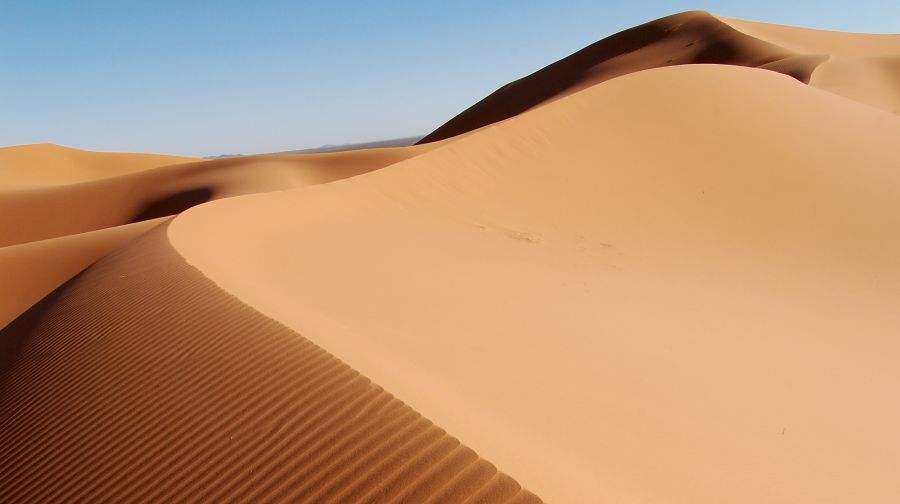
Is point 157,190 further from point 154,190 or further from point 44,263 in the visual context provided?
point 44,263

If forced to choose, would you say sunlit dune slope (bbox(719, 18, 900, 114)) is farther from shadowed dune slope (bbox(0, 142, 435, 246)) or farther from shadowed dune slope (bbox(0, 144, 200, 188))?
shadowed dune slope (bbox(0, 144, 200, 188))

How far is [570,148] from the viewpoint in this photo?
11.8 m

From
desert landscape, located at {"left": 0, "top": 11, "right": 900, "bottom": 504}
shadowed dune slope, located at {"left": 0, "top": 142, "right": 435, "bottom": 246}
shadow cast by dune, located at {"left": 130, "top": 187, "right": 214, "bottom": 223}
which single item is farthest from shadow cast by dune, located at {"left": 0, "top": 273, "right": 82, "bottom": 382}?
shadow cast by dune, located at {"left": 130, "top": 187, "right": 214, "bottom": 223}

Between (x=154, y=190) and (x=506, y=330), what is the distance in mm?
23437

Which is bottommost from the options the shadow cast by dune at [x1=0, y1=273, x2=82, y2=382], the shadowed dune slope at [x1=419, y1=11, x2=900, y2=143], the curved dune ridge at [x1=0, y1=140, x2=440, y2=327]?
the curved dune ridge at [x1=0, y1=140, x2=440, y2=327]

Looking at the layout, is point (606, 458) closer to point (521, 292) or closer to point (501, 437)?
point (501, 437)

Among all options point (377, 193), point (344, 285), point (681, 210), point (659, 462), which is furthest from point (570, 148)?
point (659, 462)

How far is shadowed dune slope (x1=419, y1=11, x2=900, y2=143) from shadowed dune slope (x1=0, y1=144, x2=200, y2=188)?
69.0ft

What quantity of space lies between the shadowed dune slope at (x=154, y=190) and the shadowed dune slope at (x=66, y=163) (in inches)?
691

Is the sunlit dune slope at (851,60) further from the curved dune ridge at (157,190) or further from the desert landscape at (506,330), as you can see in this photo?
the curved dune ridge at (157,190)

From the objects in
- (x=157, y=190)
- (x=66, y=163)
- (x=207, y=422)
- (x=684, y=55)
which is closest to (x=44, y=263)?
(x=207, y=422)

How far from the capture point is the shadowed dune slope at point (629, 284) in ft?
11.2

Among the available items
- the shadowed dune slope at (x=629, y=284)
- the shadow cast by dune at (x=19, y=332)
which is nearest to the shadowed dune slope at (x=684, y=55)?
the shadowed dune slope at (x=629, y=284)

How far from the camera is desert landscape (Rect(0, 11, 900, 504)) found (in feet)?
9.36
